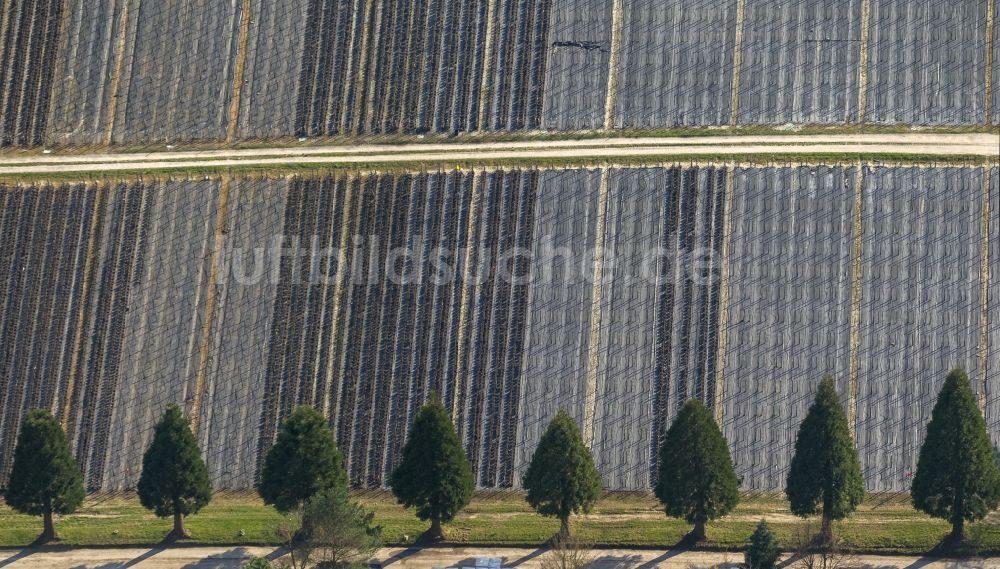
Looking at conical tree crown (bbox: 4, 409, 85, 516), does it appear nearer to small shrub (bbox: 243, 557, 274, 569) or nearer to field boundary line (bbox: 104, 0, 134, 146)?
small shrub (bbox: 243, 557, 274, 569)

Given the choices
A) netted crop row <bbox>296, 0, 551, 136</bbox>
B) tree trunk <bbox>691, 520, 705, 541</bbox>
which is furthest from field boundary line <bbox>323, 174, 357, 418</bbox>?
tree trunk <bbox>691, 520, 705, 541</bbox>

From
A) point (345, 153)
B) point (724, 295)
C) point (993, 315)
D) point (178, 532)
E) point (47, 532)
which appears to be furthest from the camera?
point (345, 153)

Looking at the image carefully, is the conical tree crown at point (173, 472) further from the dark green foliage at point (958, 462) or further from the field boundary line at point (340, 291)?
the dark green foliage at point (958, 462)

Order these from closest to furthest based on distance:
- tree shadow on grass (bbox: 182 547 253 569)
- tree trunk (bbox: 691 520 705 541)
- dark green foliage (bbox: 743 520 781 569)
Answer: dark green foliage (bbox: 743 520 781 569), tree trunk (bbox: 691 520 705 541), tree shadow on grass (bbox: 182 547 253 569)

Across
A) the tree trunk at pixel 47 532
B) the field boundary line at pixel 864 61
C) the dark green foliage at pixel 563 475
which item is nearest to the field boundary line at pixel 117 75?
the tree trunk at pixel 47 532

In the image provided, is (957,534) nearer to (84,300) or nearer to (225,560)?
(225,560)

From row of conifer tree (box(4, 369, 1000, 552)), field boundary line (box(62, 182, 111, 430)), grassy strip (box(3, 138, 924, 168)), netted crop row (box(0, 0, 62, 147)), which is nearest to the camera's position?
row of conifer tree (box(4, 369, 1000, 552))

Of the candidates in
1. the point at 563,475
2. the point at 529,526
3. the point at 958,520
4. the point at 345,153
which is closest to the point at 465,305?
the point at 345,153
